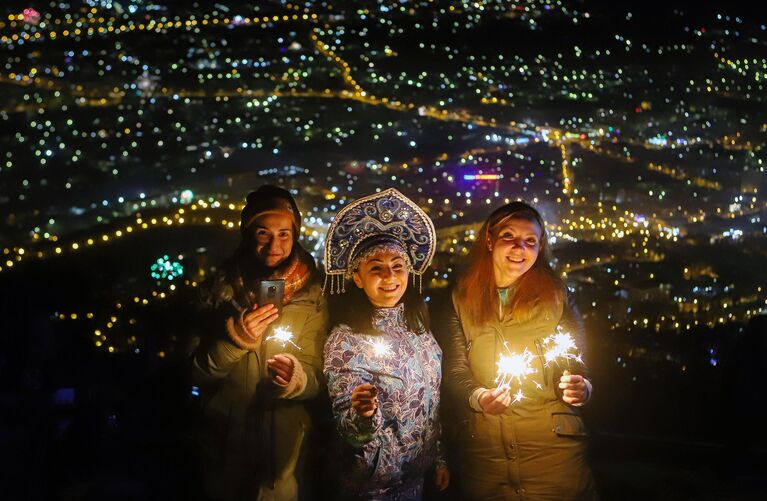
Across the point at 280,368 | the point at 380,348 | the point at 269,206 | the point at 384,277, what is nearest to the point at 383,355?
the point at 380,348

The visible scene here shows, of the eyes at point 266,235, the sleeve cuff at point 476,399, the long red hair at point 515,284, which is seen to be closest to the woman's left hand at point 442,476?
the sleeve cuff at point 476,399

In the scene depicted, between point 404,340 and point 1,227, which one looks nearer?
point 404,340

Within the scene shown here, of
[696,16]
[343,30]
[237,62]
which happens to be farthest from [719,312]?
[237,62]

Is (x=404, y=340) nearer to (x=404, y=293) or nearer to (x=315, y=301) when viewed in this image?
(x=404, y=293)

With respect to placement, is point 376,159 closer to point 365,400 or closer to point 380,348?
point 380,348

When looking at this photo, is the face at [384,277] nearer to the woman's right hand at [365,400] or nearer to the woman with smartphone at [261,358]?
the woman with smartphone at [261,358]

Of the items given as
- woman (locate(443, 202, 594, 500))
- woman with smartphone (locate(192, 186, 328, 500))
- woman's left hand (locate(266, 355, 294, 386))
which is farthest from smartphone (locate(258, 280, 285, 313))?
woman (locate(443, 202, 594, 500))
